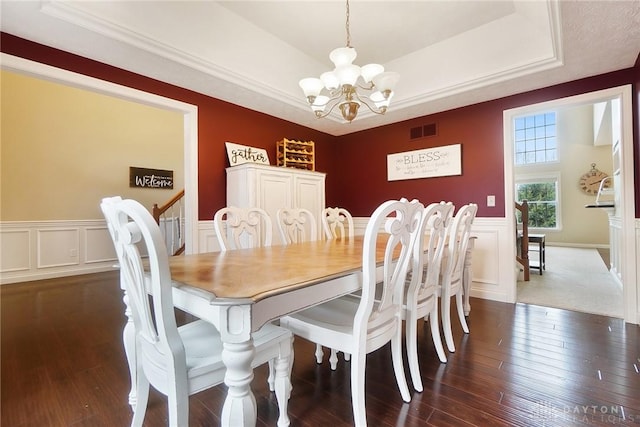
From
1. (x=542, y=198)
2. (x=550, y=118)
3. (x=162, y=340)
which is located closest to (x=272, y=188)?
(x=162, y=340)

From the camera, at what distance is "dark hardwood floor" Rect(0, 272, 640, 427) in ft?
4.68

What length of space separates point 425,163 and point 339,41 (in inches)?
73.9

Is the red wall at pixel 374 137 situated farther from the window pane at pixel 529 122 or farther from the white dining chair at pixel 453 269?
the window pane at pixel 529 122

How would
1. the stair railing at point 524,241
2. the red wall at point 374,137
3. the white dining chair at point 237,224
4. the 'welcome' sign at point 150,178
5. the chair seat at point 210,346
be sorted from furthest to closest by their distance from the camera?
the 'welcome' sign at point 150,178 < the stair railing at point 524,241 < the red wall at point 374,137 < the white dining chair at point 237,224 < the chair seat at point 210,346

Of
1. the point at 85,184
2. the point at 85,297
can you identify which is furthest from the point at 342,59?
the point at 85,184

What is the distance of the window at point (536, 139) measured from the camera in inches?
316

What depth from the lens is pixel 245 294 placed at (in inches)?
36.6

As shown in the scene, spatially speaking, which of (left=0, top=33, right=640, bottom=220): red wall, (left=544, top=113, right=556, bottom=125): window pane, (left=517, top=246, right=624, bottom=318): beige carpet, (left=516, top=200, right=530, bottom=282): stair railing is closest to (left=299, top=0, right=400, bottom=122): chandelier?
(left=0, top=33, right=640, bottom=220): red wall

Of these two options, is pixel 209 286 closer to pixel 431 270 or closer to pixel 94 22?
pixel 431 270

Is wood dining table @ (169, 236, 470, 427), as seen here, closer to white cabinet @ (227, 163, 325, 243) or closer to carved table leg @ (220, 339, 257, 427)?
carved table leg @ (220, 339, 257, 427)

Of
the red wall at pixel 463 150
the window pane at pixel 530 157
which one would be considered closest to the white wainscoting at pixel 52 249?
the red wall at pixel 463 150

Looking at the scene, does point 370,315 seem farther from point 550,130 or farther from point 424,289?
point 550,130

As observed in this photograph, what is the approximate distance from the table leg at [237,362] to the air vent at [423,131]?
3748 millimetres

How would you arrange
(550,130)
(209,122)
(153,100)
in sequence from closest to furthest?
(153,100) < (209,122) < (550,130)
